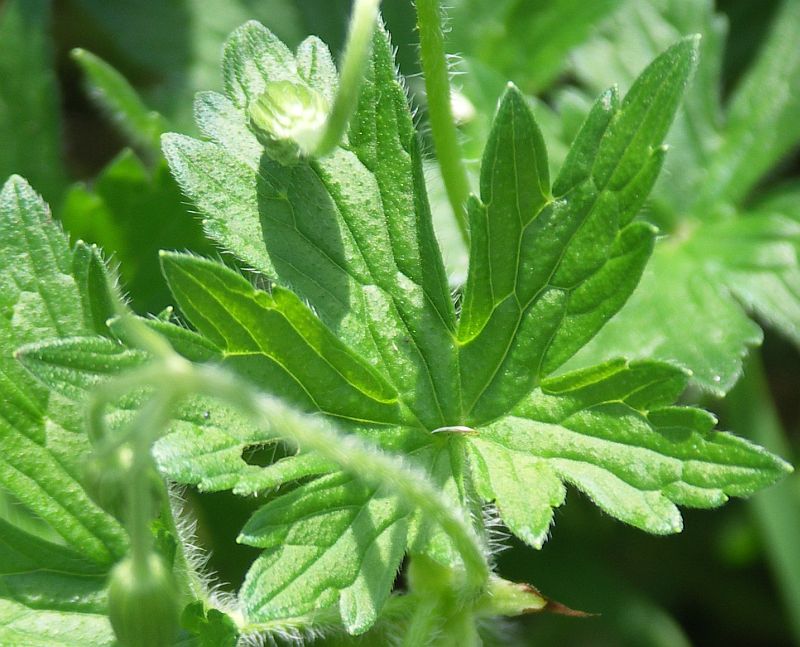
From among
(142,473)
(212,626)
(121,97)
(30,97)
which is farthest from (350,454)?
(30,97)

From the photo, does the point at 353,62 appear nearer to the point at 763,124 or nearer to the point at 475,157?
the point at 475,157

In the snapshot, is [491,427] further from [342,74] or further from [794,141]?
[794,141]

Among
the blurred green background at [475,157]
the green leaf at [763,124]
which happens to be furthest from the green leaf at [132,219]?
the green leaf at [763,124]

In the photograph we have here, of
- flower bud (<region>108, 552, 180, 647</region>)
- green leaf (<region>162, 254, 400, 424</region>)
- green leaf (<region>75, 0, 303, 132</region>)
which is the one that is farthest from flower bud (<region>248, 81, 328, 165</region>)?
green leaf (<region>75, 0, 303, 132</region>)

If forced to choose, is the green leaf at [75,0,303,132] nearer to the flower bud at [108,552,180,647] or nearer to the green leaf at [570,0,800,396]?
the green leaf at [570,0,800,396]

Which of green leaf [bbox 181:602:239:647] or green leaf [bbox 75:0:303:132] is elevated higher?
green leaf [bbox 75:0:303:132]

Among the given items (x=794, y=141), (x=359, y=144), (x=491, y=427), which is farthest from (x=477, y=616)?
(x=794, y=141)
